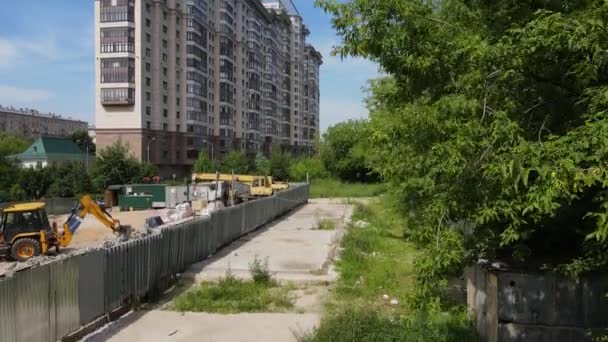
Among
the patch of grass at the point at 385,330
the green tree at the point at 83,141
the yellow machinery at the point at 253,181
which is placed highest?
the green tree at the point at 83,141

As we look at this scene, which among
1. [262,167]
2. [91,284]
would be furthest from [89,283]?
[262,167]

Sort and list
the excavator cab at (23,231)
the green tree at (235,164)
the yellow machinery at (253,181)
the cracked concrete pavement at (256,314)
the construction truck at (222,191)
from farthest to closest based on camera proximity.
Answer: the green tree at (235,164), the yellow machinery at (253,181), the construction truck at (222,191), the excavator cab at (23,231), the cracked concrete pavement at (256,314)

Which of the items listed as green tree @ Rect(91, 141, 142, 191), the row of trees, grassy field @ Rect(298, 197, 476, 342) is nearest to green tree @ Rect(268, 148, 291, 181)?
the row of trees

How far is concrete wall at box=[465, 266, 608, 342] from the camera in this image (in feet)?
22.7

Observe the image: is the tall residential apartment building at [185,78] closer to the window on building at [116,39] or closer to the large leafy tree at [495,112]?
the window on building at [116,39]

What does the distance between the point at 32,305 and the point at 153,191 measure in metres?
43.1

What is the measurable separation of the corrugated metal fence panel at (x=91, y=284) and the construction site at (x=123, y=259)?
0.05 ft

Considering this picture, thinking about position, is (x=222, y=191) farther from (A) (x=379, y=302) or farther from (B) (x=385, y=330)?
(B) (x=385, y=330)

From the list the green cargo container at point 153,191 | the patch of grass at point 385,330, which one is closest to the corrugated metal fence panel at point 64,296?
the patch of grass at point 385,330

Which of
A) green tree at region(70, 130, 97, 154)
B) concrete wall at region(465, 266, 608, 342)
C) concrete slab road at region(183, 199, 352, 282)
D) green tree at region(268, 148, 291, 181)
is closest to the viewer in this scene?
concrete wall at region(465, 266, 608, 342)

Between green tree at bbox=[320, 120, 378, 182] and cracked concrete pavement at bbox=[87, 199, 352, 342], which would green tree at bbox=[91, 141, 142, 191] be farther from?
cracked concrete pavement at bbox=[87, 199, 352, 342]

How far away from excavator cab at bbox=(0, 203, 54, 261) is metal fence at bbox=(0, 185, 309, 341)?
7.92 metres

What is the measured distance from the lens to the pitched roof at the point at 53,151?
85.9m

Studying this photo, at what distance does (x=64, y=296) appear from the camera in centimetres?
815
